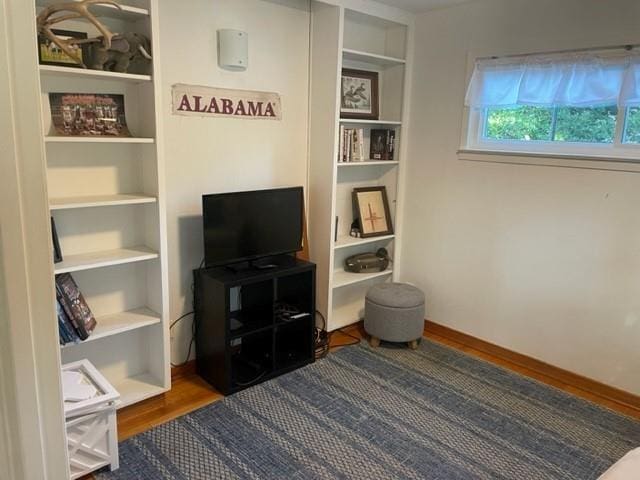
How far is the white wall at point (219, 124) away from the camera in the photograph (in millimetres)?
2699

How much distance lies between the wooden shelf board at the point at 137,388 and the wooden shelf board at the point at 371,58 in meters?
2.27

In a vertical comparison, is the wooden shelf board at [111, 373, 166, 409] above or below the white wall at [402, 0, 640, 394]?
below

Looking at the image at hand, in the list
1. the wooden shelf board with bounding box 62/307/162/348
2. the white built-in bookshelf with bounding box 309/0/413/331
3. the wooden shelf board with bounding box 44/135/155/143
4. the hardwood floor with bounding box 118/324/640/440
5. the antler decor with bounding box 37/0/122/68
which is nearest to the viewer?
the antler decor with bounding box 37/0/122/68

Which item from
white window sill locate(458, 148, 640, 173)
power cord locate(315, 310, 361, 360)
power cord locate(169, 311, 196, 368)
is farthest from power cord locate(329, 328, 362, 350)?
white window sill locate(458, 148, 640, 173)

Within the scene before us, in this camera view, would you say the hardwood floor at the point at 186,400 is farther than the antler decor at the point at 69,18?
Yes

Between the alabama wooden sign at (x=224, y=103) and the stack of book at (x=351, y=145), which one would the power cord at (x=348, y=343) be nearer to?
the stack of book at (x=351, y=145)

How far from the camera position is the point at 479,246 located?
3410 mm

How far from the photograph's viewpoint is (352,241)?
3.59 m

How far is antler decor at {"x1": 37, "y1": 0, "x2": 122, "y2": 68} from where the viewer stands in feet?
6.52

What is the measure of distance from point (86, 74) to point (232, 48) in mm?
902

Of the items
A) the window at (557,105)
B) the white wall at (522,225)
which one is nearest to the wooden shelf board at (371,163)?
the white wall at (522,225)

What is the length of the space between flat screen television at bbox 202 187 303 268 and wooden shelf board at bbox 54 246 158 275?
342 millimetres

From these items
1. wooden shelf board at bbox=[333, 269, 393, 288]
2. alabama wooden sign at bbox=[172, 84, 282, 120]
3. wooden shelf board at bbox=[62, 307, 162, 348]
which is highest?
alabama wooden sign at bbox=[172, 84, 282, 120]

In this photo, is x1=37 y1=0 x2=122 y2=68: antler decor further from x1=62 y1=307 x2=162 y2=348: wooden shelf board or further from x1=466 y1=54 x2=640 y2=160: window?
x1=466 y1=54 x2=640 y2=160: window
